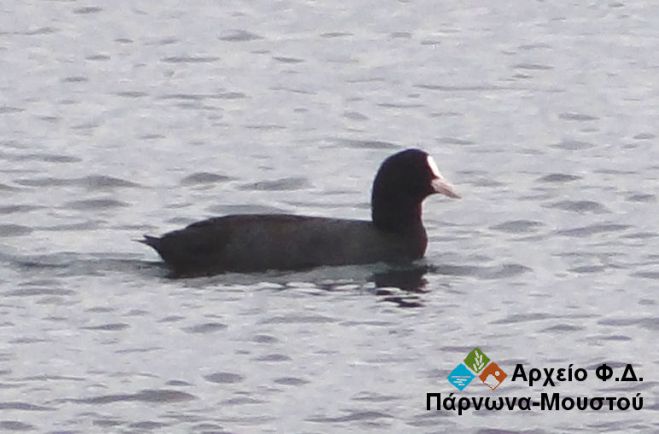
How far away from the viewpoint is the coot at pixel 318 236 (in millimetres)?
16047

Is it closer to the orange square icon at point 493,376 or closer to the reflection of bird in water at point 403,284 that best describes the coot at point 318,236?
the reflection of bird in water at point 403,284

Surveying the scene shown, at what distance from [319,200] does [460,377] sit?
5034 mm

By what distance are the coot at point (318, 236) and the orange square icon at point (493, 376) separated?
2733 millimetres

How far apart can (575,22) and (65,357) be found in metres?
12.4

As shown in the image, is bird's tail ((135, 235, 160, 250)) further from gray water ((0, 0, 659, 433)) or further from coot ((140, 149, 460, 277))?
gray water ((0, 0, 659, 433))

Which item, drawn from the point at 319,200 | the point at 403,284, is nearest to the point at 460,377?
the point at 403,284

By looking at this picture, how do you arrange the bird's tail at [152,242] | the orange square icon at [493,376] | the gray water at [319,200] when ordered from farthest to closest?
the bird's tail at [152,242], the orange square icon at [493,376], the gray water at [319,200]

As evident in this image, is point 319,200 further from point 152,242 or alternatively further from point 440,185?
point 152,242

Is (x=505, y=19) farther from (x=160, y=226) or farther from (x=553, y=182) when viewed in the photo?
(x=160, y=226)

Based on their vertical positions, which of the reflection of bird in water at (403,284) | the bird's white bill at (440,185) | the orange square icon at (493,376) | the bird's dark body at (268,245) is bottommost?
the orange square icon at (493,376)

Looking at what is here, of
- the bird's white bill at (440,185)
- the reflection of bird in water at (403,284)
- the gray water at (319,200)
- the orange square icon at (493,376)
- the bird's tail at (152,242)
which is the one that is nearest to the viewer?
the gray water at (319,200)

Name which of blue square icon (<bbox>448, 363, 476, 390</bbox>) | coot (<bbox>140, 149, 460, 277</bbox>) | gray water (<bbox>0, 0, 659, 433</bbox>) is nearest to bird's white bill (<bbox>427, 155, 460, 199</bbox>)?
coot (<bbox>140, 149, 460, 277</bbox>)

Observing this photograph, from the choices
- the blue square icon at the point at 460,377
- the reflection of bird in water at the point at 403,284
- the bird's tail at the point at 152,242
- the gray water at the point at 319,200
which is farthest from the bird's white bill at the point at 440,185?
the blue square icon at the point at 460,377

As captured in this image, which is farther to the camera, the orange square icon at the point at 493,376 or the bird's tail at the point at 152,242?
the bird's tail at the point at 152,242
